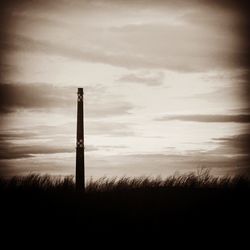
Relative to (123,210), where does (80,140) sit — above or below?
above

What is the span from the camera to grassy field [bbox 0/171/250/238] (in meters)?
7.29

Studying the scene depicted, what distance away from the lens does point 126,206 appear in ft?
28.4

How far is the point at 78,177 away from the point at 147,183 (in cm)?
381

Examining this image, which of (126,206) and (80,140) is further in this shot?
(80,140)

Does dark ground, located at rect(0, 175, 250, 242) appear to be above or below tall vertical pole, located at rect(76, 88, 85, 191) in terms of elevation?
below

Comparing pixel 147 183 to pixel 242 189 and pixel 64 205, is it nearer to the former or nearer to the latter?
pixel 242 189

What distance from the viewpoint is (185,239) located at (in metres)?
6.58

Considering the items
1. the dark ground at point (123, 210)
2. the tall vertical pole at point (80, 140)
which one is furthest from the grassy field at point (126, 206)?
the tall vertical pole at point (80, 140)

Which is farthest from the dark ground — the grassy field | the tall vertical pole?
the tall vertical pole

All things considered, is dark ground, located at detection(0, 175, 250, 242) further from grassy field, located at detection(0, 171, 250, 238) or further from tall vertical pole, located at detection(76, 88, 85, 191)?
tall vertical pole, located at detection(76, 88, 85, 191)

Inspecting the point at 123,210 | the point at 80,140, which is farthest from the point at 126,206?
the point at 80,140

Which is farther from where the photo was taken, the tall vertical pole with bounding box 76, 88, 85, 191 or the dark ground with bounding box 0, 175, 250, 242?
the tall vertical pole with bounding box 76, 88, 85, 191

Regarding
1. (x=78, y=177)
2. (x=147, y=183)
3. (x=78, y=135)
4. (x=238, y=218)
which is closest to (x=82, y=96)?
(x=78, y=135)

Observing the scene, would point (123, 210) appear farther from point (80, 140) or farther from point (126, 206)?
point (80, 140)
